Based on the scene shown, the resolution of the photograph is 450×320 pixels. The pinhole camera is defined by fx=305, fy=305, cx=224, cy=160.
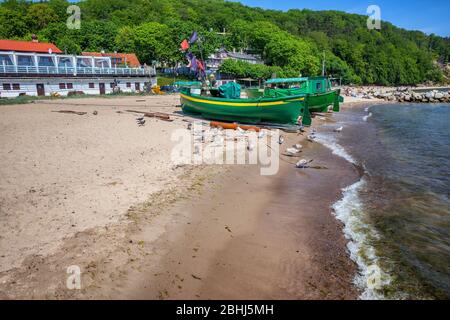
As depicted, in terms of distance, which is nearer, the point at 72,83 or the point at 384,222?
the point at 384,222

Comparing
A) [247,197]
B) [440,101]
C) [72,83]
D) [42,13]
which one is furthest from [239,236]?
[42,13]


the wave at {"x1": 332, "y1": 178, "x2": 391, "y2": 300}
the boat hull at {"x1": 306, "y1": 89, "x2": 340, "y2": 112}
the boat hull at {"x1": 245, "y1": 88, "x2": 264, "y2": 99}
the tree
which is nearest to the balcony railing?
the boat hull at {"x1": 245, "y1": 88, "x2": 264, "y2": 99}

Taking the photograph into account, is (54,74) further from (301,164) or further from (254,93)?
(301,164)

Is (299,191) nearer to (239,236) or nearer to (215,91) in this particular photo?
(239,236)

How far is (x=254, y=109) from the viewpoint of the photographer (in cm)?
2192

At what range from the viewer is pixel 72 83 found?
42.3 m

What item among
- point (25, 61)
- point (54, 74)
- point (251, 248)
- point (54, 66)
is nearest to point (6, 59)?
point (25, 61)

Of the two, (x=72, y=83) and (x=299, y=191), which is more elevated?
(x=72, y=83)

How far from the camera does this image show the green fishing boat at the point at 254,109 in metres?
21.5

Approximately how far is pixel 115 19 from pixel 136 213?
342 feet

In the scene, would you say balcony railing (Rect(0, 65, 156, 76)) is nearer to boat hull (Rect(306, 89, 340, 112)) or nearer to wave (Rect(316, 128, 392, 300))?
boat hull (Rect(306, 89, 340, 112))

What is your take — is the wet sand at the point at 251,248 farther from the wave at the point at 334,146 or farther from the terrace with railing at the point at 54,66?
the terrace with railing at the point at 54,66

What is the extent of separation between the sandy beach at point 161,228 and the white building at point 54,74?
2937 centimetres

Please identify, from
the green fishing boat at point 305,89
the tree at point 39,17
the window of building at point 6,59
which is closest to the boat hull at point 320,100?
the green fishing boat at point 305,89
